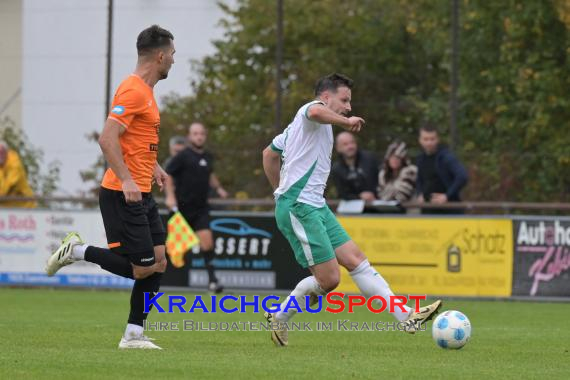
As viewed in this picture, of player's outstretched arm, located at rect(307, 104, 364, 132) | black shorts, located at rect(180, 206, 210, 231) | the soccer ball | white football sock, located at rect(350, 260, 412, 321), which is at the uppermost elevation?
player's outstretched arm, located at rect(307, 104, 364, 132)

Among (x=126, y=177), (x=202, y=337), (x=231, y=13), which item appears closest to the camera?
(x=126, y=177)

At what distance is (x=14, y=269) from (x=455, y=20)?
7.29m

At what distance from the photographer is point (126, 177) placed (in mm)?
8883

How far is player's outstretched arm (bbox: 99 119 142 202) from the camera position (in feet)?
29.1

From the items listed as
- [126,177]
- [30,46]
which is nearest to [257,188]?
[30,46]

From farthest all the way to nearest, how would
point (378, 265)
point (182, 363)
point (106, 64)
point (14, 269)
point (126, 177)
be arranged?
1. point (106, 64)
2. point (14, 269)
3. point (378, 265)
4. point (126, 177)
5. point (182, 363)

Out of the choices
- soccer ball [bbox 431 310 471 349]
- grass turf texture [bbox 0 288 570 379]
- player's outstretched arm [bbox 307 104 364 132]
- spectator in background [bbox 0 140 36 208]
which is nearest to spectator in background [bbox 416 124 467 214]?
grass turf texture [bbox 0 288 570 379]

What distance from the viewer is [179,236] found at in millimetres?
17875

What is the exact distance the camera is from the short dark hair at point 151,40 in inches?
364

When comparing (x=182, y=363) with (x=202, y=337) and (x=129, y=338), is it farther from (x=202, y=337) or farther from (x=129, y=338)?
(x=202, y=337)

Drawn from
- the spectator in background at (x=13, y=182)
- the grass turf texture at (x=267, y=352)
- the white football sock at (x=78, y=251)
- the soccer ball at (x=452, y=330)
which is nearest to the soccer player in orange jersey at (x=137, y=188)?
the white football sock at (x=78, y=251)

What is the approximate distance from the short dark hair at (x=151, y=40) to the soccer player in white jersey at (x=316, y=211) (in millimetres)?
1110

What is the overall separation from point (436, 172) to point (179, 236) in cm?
358

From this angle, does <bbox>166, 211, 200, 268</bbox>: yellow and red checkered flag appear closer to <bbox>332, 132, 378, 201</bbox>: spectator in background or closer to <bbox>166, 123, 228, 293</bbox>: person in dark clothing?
<bbox>166, 123, 228, 293</bbox>: person in dark clothing
